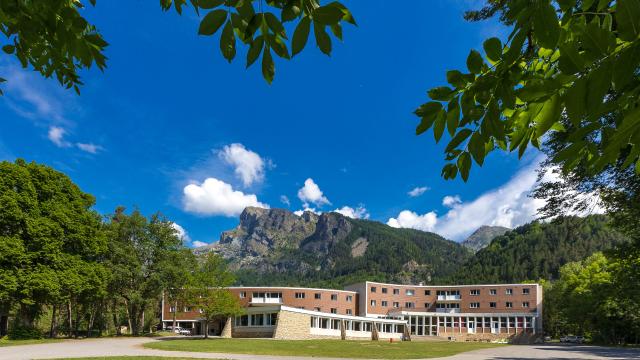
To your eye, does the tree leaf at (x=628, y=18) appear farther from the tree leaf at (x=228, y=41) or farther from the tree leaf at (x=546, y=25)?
the tree leaf at (x=228, y=41)

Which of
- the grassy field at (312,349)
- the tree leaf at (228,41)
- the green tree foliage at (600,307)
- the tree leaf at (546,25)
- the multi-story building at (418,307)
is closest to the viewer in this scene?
the tree leaf at (546,25)

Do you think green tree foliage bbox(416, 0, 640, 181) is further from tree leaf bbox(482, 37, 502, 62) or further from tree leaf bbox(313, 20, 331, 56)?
tree leaf bbox(313, 20, 331, 56)

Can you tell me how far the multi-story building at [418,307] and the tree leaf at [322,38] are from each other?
6377cm

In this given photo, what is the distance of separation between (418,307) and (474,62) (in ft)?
297

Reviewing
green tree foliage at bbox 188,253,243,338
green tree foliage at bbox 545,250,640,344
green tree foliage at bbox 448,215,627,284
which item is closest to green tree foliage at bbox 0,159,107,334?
green tree foliage at bbox 188,253,243,338

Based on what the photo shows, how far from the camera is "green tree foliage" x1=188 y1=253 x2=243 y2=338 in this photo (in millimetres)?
49094

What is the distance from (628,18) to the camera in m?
1.61

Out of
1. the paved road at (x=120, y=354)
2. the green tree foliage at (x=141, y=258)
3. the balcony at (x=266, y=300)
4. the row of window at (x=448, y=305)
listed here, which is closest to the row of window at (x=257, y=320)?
the green tree foliage at (x=141, y=258)

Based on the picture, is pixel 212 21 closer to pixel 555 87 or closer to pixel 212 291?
pixel 555 87

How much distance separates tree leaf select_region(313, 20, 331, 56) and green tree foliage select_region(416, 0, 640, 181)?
71cm

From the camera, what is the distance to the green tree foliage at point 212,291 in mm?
49094

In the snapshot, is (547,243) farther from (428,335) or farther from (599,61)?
(599,61)

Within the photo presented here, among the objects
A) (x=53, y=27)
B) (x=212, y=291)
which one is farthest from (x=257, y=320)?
(x=53, y=27)

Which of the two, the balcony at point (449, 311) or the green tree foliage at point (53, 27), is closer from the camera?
the green tree foliage at point (53, 27)
